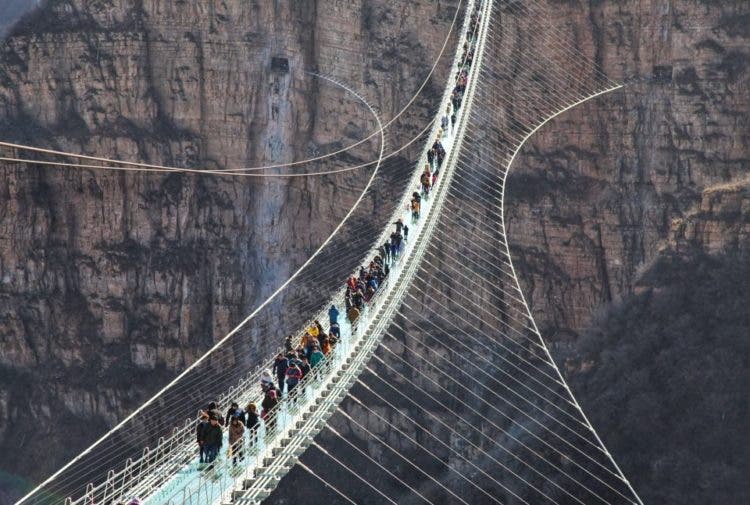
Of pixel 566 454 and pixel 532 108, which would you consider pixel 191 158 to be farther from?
pixel 566 454

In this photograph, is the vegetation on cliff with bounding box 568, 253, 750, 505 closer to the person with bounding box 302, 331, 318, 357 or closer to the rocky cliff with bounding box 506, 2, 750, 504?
the rocky cliff with bounding box 506, 2, 750, 504

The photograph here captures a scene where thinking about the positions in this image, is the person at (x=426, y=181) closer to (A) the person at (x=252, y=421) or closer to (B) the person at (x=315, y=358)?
(B) the person at (x=315, y=358)

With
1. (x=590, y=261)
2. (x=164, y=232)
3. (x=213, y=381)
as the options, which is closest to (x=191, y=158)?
(x=164, y=232)

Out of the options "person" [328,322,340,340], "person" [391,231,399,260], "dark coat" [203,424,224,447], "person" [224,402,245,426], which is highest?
"dark coat" [203,424,224,447]

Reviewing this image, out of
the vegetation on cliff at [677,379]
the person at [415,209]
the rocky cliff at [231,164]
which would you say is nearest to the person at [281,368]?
the person at [415,209]

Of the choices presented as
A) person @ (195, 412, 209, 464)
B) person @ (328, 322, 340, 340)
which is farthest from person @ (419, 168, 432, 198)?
person @ (195, 412, 209, 464)

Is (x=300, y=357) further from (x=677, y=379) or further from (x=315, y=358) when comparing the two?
(x=677, y=379)
